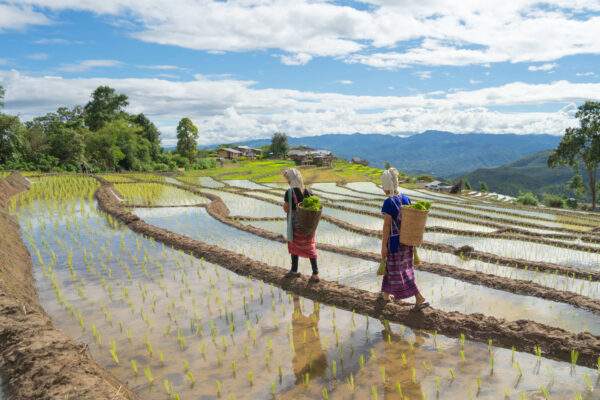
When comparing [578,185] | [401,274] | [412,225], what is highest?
[412,225]

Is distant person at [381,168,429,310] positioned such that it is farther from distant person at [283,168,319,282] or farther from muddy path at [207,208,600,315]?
distant person at [283,168,319,282]

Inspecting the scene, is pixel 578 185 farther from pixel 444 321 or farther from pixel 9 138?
pixel 9 138

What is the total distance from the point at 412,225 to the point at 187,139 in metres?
52.0

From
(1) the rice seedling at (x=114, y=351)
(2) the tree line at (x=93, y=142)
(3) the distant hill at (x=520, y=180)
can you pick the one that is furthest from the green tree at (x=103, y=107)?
(3) the distant hill at (x=520, y=180)

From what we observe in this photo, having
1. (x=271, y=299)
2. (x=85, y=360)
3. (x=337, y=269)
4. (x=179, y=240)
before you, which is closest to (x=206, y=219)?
(x=179, y=240)

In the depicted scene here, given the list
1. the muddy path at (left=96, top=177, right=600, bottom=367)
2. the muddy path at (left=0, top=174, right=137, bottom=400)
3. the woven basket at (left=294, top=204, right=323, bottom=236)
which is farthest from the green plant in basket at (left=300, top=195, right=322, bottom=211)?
the muddy path at (left=0, top=174, right=137, bottom=400)

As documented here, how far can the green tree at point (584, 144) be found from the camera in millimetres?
30500

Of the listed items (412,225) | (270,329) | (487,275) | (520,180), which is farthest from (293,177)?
(520,180)

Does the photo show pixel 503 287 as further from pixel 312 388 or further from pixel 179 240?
pixel 179 240

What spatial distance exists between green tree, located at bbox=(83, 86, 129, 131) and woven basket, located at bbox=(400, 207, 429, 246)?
51.8 meters

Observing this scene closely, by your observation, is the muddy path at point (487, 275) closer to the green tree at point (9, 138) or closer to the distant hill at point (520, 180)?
the green tree at point (9, 138)

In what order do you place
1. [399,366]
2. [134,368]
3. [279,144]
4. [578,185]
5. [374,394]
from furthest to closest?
[279,144]
[578,185]
[399,366]
[134,368]
[374,394]

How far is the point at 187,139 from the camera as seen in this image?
54.2 metres

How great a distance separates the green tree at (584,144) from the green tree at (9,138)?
40.8 m
